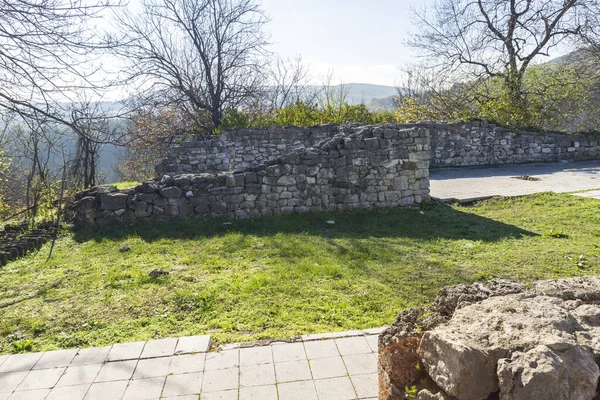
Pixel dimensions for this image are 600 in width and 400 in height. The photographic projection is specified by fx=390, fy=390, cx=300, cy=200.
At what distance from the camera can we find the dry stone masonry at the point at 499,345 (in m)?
1.56

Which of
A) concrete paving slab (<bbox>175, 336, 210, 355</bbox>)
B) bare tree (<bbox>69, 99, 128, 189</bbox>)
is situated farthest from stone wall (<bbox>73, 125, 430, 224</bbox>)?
concrete paving slab (<bbox>175, 336, 210, 355</bbox>)

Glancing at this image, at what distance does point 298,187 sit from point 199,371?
5.63m

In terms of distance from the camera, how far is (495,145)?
15547 millimetres

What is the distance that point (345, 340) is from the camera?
3500 mm

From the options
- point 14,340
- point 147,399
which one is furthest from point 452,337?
point 14,340

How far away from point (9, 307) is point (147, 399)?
9.40ft

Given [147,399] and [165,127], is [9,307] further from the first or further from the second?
[165,127]

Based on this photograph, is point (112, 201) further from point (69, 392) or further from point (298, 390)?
point (298, 390)

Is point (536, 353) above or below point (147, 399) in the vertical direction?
above

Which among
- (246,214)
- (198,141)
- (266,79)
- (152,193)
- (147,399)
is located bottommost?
(147,399)

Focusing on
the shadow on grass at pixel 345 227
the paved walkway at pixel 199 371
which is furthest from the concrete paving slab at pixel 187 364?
the shadow on grass at pixel 345 227

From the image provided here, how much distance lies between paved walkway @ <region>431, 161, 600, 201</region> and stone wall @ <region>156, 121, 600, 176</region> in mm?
690

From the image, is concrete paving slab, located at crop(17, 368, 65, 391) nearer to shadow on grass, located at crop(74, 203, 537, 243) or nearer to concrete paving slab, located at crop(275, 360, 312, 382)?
concrete paving slab, located at crop(275, 360, 312, 382)

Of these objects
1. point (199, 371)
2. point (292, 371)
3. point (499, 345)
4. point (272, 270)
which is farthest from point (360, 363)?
point (272, 270)
